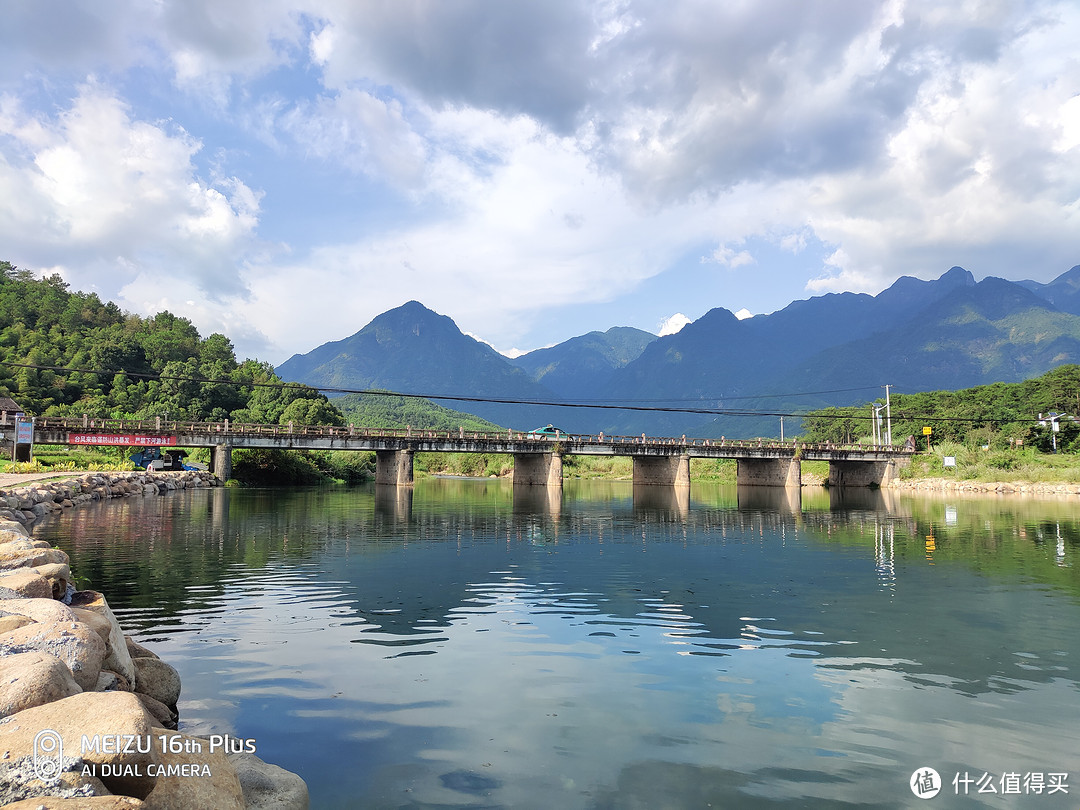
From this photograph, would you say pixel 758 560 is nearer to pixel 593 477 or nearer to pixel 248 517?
pixel 248 517

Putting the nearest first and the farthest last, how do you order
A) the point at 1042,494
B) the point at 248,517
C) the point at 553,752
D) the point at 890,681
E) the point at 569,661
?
1. the point at 553,752
2. the point at 890,681
3. the point at 569,661
4. the point at 248,517
5. the point at 1042,494

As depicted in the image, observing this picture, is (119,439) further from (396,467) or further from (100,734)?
(100,734)

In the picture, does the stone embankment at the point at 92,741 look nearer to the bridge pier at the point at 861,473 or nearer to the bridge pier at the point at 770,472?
the bridge pier at the point at 770,472

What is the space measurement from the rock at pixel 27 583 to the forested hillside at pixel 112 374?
77353 millimetres

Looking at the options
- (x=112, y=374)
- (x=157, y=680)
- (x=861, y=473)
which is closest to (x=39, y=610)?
(x=157, y=680)

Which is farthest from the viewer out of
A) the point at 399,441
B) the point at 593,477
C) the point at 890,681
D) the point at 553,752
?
the point at 593,477

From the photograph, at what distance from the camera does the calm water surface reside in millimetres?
7281

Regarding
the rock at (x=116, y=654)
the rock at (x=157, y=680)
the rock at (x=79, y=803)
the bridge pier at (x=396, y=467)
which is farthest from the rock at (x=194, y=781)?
the bridge pier at (x=396, y=467)

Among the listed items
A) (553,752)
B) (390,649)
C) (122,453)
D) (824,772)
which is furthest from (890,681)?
(122,453)

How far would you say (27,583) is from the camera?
9227mm

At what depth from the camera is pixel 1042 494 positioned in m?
66.9

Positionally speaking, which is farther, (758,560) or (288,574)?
(758,560)

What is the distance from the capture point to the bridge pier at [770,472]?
277 ft

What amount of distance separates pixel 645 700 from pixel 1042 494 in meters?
76.7
